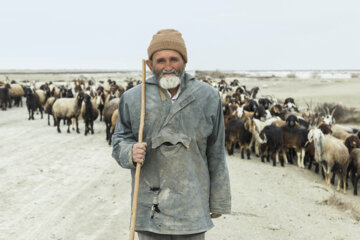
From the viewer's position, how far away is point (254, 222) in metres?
5.83

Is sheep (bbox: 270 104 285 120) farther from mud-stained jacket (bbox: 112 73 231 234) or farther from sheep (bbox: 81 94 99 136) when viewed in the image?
mud-stained jacket (bbox: 112 73 231 234)

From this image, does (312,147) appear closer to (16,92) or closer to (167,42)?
(167,42)

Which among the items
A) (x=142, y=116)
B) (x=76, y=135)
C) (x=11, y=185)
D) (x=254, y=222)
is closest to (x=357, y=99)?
(x=76, y=135)

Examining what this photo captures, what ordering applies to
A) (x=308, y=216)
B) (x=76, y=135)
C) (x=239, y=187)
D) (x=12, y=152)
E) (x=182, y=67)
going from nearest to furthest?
(x=182, y=67), (x=308, y=216), (x=239, y=187), (x=12, y=152), (x=76, y=135)

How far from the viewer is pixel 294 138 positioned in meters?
Result: 10.6

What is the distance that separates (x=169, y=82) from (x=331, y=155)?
7.85 meters

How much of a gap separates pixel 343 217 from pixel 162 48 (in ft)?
18.1

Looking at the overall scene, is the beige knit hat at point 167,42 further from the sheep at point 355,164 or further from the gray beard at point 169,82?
the sheep at point 355,164

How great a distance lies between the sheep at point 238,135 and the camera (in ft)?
35.9

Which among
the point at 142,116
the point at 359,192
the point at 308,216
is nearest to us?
the point at 142,116

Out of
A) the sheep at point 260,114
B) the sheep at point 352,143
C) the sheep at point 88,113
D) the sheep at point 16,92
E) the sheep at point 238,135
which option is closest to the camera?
the sheep at point 352,143

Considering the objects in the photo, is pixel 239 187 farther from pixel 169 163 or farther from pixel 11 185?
pixel 169 163

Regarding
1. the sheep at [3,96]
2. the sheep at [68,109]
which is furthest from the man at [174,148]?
the sheep at [3,96]

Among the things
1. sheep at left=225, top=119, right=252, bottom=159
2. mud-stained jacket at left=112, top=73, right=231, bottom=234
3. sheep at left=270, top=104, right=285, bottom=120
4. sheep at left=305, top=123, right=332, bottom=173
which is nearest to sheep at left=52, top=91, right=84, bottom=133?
sheep at left=225, top=119, right=252, bottom=159
